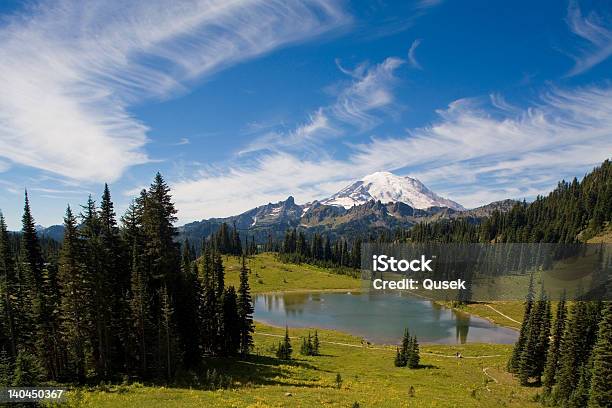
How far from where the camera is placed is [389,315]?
11756 cm

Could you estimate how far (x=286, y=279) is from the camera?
176m

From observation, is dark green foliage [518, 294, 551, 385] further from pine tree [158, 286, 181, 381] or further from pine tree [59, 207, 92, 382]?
pine tree [59, 207, 92, 382]

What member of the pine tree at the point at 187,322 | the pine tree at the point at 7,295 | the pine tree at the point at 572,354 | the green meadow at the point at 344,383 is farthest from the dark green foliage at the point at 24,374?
the pine tree at the point at 572,354

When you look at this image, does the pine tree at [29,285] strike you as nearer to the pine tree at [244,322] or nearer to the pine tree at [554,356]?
the pine tree at [244,322]

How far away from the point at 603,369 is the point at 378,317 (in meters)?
79.8

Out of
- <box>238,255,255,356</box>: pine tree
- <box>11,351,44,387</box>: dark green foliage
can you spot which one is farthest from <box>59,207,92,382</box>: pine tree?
<box>238,255,255,356</box>: pine tree

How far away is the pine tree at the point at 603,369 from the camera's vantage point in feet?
122

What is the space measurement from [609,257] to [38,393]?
183 m

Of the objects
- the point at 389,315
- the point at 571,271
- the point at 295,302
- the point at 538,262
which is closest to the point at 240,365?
the point at 389,315

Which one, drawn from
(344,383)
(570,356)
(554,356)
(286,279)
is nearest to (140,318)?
(344,383)

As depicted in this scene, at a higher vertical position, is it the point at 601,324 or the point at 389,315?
the point at 601,324

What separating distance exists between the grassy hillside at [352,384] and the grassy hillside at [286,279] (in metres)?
86.5

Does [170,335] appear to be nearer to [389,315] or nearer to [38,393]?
[38,393]

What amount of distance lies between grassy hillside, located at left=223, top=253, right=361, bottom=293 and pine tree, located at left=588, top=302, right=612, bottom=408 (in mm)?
128620
